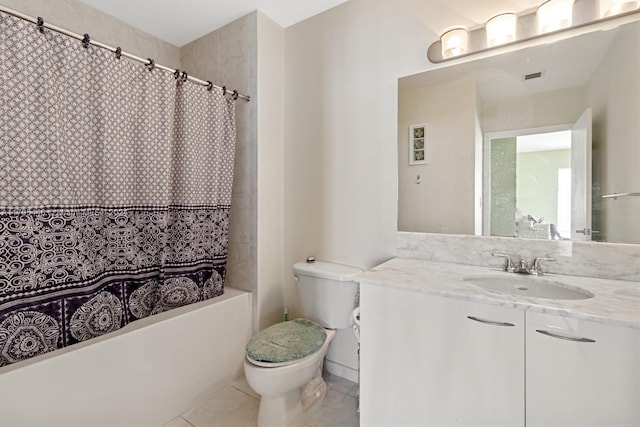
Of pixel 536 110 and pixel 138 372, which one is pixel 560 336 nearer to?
pixel 536 110

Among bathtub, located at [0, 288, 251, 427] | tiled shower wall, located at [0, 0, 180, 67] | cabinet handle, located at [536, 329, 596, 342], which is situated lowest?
bathtub, located at [0, 288, 251, 427]

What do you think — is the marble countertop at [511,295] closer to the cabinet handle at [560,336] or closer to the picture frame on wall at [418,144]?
the cabinet handle at [560,336]

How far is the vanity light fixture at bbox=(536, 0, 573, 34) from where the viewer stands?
3.84 ft

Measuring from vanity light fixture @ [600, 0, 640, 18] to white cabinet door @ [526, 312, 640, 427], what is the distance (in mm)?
1160

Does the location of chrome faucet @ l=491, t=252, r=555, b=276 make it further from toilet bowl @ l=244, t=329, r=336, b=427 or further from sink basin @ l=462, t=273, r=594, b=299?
toilet bowl @ l=244, t=329, r=336, b=427

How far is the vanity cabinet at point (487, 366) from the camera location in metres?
0.81

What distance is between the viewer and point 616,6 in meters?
1.10

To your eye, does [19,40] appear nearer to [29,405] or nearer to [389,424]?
[29,405]

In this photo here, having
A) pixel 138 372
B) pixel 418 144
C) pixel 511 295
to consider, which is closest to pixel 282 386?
pixel 138 372

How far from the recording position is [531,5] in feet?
4.15

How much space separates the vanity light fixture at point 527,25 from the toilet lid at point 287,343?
1.53 m

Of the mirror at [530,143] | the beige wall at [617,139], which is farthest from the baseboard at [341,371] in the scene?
the beige wall at [617,139]

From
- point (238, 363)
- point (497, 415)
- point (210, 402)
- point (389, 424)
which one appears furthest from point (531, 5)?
point (210, 402)

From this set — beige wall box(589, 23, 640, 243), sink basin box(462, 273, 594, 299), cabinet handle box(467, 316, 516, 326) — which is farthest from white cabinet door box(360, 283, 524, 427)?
beige wall box(589, 23, 640, 243)
